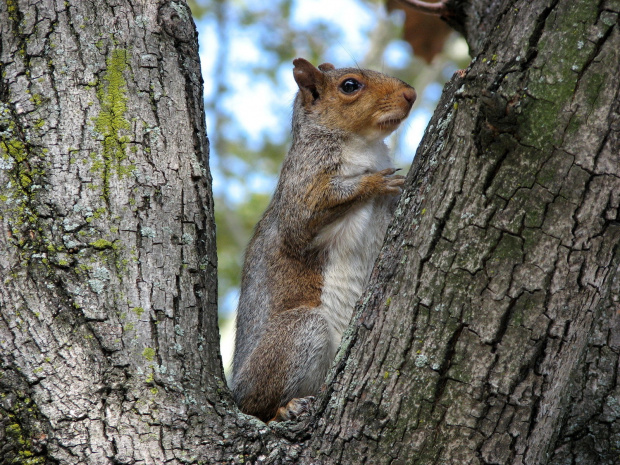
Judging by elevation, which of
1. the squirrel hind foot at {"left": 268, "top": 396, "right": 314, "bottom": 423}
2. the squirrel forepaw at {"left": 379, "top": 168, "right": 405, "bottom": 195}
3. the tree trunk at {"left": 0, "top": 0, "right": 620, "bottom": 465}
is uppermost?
the squirrel forepaw at {"left": 379, "top": 168, "right": 405, "bottom": 195}

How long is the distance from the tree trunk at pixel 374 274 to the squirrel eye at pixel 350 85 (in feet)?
4.97

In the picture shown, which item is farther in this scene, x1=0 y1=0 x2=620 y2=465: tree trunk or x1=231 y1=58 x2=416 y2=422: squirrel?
x1=231 y1=58 x2=416 y2=422: squirrel

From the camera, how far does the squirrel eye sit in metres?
4.39

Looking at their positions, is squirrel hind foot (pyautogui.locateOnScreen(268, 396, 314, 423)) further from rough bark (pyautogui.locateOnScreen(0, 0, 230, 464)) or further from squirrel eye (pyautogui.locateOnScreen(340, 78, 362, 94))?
squirrel eye (pyautogui.locateOnScreen(340, 78, 362, 94))

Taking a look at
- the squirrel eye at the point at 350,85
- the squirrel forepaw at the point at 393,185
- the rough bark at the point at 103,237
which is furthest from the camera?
the squirrel eye at the point at 350,85

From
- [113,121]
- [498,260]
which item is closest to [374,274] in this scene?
[498,260]

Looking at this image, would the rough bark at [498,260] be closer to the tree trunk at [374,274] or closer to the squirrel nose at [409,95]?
the tree trunk at [374,274]

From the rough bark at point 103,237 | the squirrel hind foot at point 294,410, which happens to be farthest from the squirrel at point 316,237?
the rough bark at point 103,237

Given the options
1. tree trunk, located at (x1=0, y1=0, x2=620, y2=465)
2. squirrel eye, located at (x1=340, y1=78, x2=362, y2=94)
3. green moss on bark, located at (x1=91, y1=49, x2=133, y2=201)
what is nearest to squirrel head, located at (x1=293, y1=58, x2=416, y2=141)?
squirrel eye, located at (x1=340, y1=78, x2=362, y2=94)

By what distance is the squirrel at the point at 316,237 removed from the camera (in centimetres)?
360

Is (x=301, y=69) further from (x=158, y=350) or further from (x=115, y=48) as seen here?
(x=158, y=350)

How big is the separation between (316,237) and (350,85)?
1128 mm

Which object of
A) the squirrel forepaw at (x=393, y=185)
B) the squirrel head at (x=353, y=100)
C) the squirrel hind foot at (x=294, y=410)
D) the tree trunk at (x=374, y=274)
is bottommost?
the squirrel hind foot at (x=294, y=410)

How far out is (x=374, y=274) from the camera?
7.70 ft
